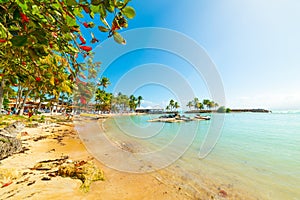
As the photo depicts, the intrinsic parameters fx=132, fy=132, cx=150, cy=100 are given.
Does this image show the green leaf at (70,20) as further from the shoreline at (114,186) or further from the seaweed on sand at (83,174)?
the seaweed on sand at (83,174)

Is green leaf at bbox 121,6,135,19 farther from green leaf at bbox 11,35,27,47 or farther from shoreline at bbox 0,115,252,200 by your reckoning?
shoreline at bbox 0,115,252,200

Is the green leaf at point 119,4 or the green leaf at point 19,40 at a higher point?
the green leaf at point 119,4

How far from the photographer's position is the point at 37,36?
73 cm

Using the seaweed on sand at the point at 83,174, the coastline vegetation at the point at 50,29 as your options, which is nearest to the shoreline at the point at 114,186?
the seaweed on sand at the point at 83,174

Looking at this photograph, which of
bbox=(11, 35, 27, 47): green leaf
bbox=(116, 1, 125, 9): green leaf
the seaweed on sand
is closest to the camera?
bbox=(11, 35, 27, 47): green leaf

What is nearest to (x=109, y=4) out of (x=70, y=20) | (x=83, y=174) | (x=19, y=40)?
(x=70, y=20)

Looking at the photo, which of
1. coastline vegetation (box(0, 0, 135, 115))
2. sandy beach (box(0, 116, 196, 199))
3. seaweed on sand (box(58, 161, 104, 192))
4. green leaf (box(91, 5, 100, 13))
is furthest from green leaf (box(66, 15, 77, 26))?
seaweed on sand (box(58, 161, 104, 192))

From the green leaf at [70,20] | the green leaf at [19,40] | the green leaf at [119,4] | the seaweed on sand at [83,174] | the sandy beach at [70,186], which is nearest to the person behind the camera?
the green leaf at [19,40]

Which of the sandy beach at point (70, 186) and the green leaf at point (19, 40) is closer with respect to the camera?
the green leaf at point (19, 40)

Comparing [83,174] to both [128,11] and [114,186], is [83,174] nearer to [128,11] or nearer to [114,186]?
[114,186]

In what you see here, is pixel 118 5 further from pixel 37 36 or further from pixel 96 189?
pixel 96 189

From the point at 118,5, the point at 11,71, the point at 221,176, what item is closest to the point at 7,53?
the point at 11,71

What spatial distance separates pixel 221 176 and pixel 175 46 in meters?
6.28

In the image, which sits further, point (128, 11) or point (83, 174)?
point (83, 174)
